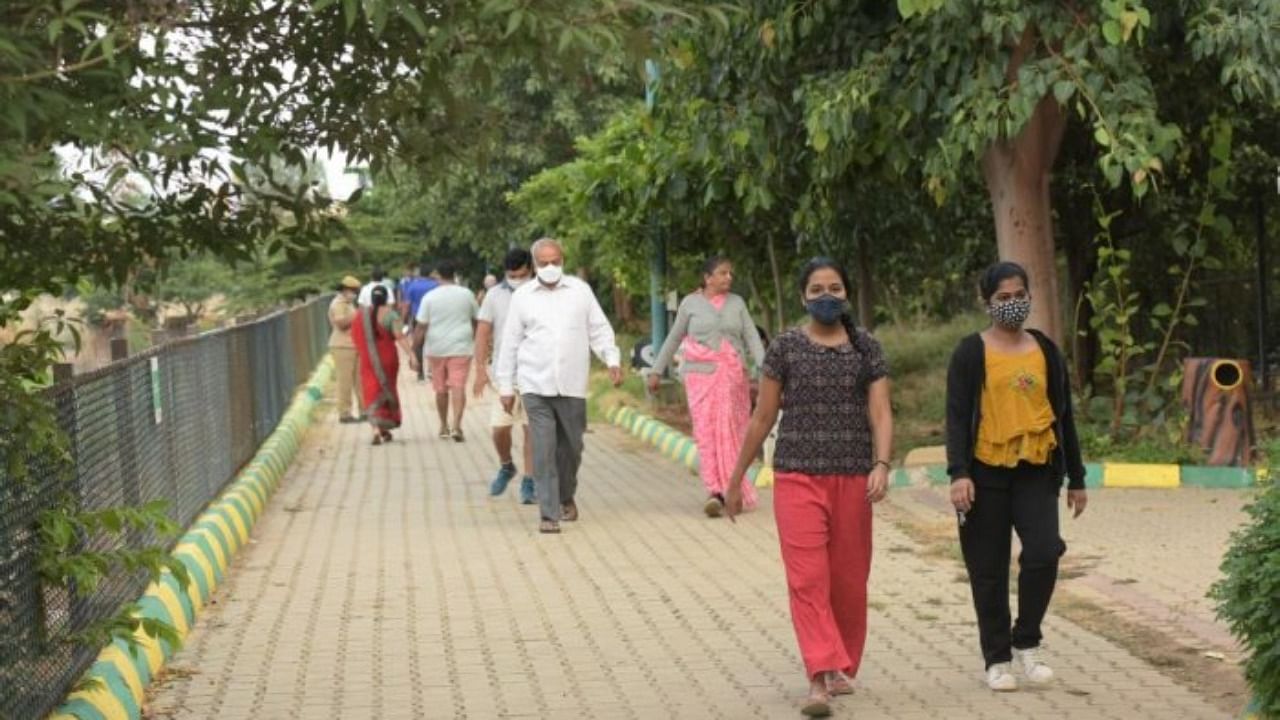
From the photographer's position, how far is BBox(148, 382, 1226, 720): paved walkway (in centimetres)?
838

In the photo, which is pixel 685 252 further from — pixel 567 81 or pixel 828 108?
pixel 567 81

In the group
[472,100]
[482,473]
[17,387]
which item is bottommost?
[482,473]

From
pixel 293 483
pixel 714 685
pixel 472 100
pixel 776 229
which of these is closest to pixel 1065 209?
pixel 776 229

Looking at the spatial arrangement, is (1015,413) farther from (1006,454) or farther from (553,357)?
(553,357)

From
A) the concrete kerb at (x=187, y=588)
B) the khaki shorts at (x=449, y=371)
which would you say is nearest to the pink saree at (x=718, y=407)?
the concrete kerb at (x=187, y=588)

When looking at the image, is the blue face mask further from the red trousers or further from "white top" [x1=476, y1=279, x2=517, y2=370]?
"white top" [x1=476, y1=279, x2=517, y2=370]

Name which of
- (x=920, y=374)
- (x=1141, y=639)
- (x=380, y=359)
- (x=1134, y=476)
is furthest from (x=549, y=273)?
(x=920, y=374)

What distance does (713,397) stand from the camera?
14469 millimetres

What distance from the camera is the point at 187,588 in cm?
712

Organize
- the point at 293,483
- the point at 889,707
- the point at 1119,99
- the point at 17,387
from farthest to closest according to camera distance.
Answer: the point at 293,483 < the point at 1119,99 < the point at 889,707 < the point at 17,387

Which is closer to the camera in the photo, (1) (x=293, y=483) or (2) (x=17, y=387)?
(2) (x=17, y=387)

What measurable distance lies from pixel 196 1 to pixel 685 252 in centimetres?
1694

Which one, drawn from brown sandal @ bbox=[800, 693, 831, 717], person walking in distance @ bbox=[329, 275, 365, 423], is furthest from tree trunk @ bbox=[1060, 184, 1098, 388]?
brown sandal @ bbox=[800, 693, 831, 717]

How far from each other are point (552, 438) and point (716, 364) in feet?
4.32
